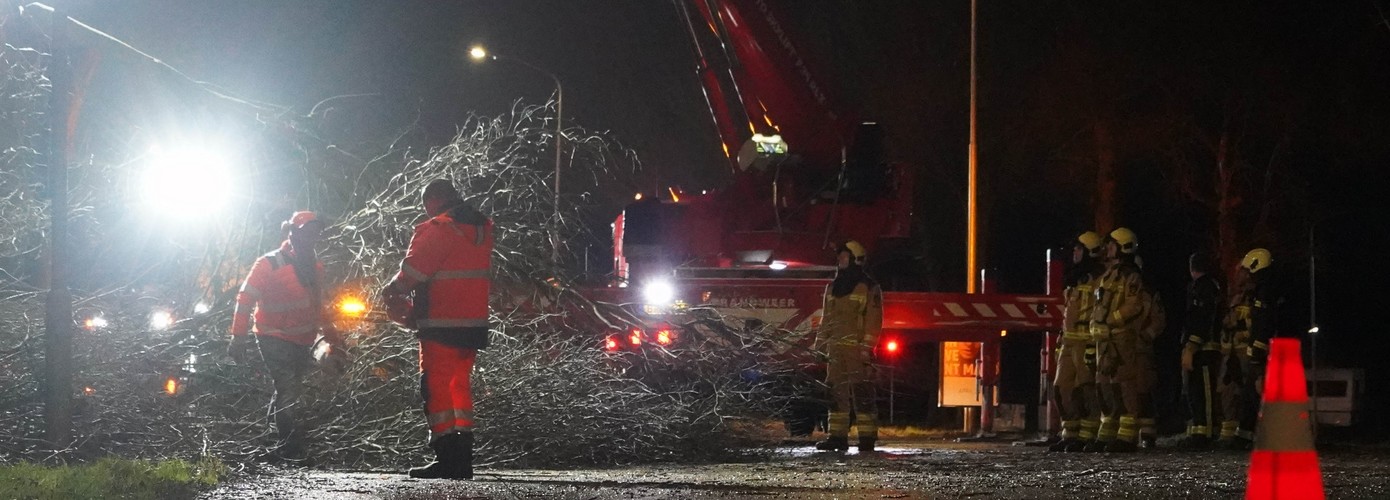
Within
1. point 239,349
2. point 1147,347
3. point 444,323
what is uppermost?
A: point 1147,347

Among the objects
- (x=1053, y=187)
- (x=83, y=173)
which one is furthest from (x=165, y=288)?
(x=1053, y=187)

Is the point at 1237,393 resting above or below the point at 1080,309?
below

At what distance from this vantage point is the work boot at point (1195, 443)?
1234cm

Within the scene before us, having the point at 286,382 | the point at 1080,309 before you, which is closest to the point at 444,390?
the point at 286,382

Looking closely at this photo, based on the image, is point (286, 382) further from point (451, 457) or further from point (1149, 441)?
point (1149, 441)

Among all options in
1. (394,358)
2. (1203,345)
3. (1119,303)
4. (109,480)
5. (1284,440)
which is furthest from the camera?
(1203,345)

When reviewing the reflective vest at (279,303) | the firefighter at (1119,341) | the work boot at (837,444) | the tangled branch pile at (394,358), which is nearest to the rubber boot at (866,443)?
the work boot at (837,444)

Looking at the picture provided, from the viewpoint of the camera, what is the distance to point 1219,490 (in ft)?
26.8

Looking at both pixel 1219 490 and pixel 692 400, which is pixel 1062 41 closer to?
pixel 692 400

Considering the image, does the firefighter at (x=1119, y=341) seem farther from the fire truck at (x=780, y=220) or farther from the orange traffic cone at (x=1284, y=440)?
the orange traffic cone at (x=1284, y=440)

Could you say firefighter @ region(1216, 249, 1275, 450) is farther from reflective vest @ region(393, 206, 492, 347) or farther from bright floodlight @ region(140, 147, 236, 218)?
bright floodlight @ region(140, 147, 236, 218)

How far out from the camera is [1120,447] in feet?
38.1

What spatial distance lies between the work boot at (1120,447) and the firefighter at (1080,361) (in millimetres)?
243

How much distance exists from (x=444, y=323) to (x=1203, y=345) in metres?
6.56
